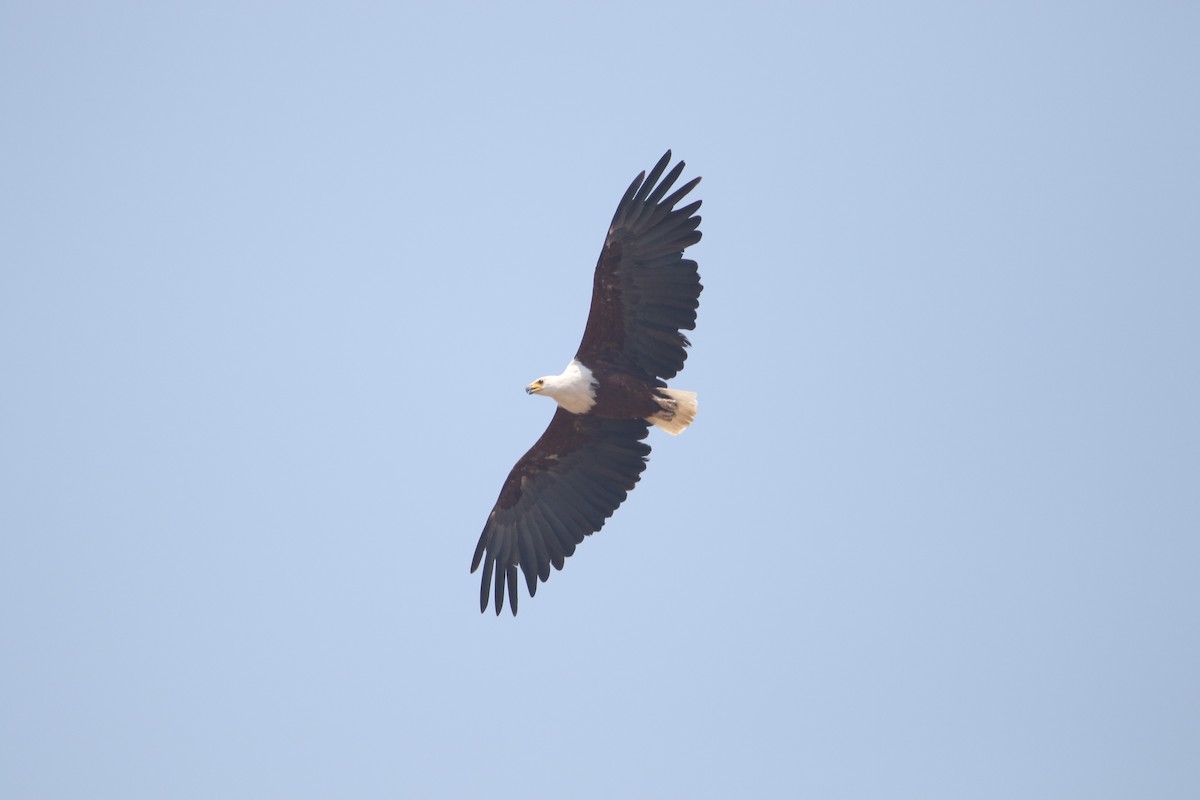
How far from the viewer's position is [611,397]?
16078 mm

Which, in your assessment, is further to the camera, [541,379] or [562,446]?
[562,446]

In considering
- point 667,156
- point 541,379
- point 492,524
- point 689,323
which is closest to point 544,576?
point 492,524

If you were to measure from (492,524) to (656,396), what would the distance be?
3.04 metres

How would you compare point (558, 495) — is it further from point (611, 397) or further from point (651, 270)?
point (651, 270)

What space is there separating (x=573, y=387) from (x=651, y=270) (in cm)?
171

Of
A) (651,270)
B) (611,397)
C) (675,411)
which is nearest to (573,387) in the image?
(611,397)

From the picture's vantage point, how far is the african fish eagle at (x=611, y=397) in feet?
50.8

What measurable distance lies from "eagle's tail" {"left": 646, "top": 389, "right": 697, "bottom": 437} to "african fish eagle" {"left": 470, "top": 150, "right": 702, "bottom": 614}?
0.01m

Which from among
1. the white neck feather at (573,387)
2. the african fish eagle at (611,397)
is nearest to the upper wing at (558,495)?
the african fish eagle at (611,397)

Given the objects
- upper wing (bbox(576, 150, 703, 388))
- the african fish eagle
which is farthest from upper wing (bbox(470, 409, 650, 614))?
upper wing (bbox(576, 150, 703, 388))

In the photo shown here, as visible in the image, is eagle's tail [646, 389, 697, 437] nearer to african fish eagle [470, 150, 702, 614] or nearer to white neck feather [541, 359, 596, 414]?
african fish eagle [470, 150, 702, 614]

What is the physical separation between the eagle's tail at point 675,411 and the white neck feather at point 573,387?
88 centimetres

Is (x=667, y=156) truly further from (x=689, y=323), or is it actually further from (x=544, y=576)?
(x=544, y=576)

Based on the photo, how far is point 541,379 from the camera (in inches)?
634
